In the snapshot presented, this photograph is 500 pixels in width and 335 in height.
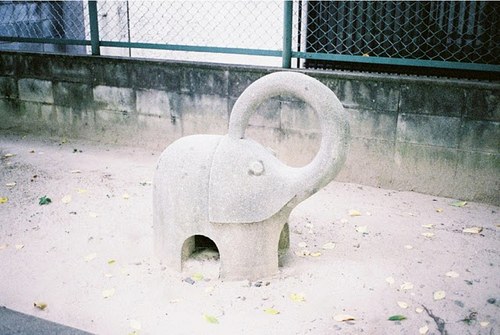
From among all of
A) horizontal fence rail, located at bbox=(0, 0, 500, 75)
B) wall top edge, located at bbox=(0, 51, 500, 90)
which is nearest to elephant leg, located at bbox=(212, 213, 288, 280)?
wall top edge, located at bbox=(0, 51, 500, 90)

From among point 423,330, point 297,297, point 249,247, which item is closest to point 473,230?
point 423,330

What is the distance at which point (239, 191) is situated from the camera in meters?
3.99

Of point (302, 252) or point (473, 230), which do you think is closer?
point (302, 252)

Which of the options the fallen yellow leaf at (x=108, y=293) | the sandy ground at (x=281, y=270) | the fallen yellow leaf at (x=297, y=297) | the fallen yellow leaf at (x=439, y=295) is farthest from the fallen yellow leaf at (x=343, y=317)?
the fallen yellow leaf at (x=108, y=293)

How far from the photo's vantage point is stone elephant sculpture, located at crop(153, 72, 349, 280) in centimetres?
399

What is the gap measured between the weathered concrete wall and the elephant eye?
8.34ft

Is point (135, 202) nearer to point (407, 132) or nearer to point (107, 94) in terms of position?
point (107, 94)

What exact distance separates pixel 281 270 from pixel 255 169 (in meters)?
0.91

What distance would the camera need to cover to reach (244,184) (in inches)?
158

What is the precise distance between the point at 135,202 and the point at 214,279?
1916 millimetres

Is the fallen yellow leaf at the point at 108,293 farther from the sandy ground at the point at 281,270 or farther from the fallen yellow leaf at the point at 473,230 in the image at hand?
the fallen yellow leaf at the point at 473,230

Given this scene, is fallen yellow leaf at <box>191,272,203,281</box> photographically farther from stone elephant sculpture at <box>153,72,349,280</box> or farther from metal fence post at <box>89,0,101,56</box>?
metal fence post at <box>89,0,101,56</box>

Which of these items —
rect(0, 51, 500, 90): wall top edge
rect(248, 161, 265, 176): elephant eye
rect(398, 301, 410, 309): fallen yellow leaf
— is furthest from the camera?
rect(0, 51, 500, 90): wall top edge

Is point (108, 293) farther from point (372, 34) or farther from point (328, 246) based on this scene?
point (372, 34)
